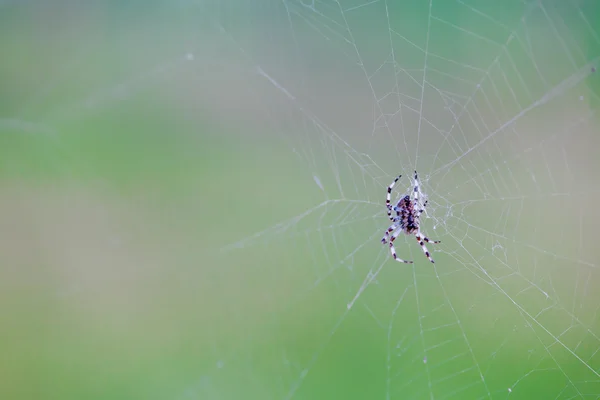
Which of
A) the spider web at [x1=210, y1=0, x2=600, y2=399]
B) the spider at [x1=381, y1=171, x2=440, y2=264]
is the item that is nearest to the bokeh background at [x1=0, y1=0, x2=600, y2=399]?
the spider web at [x1=210, y1=0, x2=600, y2=399]

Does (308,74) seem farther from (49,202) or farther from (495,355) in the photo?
(495,355)

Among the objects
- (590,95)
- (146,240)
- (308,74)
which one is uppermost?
(308,74)

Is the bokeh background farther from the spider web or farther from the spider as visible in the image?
the spider

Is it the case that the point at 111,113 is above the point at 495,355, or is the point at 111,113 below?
above

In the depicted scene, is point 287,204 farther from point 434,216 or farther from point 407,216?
point 434,216

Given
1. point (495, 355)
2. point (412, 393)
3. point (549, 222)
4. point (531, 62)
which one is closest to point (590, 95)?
point (531, 62)

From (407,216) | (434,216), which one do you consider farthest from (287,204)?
(434,216)

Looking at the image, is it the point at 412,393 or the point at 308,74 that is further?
the point at 308,74

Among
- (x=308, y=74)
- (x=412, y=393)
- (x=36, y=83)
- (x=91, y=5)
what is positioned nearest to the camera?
(x=412, y=393)
